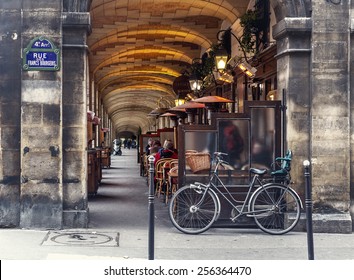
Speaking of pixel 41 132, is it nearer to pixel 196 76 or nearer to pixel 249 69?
pixel 249 69

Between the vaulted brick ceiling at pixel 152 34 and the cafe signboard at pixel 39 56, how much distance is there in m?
7.67

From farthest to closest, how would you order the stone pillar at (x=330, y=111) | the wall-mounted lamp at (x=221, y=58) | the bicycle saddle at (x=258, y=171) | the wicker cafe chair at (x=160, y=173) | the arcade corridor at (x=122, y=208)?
the wall-mounted lamp at (x=221, y=58) → the wicker cafe chair at (x=160, y=173) → the arcade corridor at (x=122, y=208) → the stone pillar at (x=330, y=111) → the bicycle saddle at (x=258, y=171)

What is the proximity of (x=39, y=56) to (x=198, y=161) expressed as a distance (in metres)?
2.98

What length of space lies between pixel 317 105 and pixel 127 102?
4453cm

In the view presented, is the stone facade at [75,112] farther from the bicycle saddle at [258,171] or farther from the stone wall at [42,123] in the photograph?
the bicycle saddle at [258,171]

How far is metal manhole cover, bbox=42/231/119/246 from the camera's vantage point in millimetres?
9336

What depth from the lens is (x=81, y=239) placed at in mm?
9695

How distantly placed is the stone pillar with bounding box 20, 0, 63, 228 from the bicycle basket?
2.04 metres

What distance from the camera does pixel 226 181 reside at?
11062 millimetres

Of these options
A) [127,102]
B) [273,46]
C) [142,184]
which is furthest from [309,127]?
[127,102]

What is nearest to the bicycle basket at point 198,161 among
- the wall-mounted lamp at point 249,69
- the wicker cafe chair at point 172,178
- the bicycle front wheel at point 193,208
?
the bicycle front wheel at point 193,208

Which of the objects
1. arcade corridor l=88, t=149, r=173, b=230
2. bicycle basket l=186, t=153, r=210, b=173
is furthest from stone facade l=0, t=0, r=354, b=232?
bicycle basket l=186, t=153, r=210, b=173

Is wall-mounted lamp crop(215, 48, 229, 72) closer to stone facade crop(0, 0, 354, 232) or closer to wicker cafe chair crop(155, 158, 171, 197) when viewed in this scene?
wicker cafe chair crop(155, 158, 171, 197)

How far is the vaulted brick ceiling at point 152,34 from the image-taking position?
1895cm
